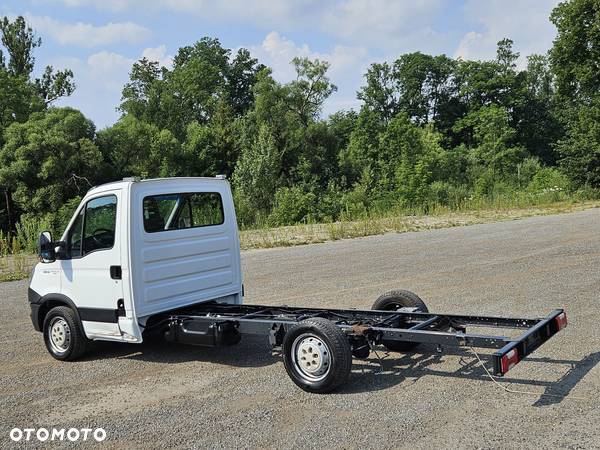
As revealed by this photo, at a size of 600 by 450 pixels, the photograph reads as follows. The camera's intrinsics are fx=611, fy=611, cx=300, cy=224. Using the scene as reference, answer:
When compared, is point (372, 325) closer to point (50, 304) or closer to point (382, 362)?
point (382, 362)

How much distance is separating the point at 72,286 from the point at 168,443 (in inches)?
121

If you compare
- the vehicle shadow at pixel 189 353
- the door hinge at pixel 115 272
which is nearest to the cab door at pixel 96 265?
the door hinge at pixel 115 272

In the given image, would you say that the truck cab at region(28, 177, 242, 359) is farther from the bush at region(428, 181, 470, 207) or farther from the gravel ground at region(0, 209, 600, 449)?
the bush at region(428, 181, 470, 207)

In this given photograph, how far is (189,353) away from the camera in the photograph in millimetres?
7473

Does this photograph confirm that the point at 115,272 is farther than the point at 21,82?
No

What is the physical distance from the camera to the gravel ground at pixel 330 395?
4727mm

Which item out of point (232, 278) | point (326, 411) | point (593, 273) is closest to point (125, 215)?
point (232, 278)

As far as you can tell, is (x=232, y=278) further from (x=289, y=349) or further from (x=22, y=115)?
(x=22, y=115)

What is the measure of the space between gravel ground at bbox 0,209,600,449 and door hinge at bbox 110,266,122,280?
3.51 ft

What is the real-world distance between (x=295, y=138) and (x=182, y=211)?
40.9 meters

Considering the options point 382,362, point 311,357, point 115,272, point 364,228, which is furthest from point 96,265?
point 364,228

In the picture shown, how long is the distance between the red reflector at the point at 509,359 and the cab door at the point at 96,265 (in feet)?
13.2

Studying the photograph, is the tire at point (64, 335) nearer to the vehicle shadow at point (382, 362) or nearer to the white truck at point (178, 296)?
the white truck at point (178, 296)

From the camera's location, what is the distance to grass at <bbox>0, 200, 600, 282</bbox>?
61.0 feet
